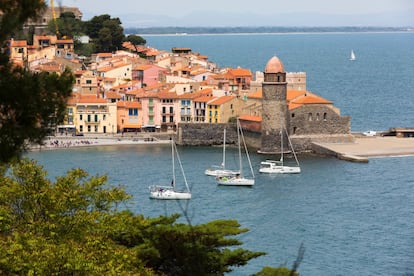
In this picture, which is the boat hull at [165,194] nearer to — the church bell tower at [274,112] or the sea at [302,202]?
the sea at [302,202]

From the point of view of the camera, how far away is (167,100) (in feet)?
161

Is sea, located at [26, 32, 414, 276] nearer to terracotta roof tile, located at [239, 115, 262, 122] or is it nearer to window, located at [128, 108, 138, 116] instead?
terracotta roof tile, located at [239, 115, 262, 122]

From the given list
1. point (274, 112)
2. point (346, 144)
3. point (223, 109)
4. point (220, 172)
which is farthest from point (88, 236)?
point (223, 109)

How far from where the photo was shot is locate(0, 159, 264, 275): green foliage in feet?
40.4

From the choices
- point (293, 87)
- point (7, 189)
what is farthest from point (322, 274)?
point (293, 87)

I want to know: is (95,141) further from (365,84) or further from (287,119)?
(365,84)

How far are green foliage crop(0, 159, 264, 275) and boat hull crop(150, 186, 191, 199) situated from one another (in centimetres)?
1536

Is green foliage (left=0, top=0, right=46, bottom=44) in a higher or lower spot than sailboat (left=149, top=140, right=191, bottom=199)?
higher

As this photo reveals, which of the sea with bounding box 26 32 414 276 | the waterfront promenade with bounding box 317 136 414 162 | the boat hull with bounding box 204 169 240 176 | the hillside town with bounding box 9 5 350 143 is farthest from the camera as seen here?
the hillside town with bounding box 9 5 350 143

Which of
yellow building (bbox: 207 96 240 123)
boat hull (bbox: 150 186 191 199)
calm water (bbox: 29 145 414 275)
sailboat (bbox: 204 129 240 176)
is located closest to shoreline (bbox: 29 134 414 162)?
calm water (bbox: 29 145 414 275)

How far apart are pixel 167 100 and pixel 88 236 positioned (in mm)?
35524

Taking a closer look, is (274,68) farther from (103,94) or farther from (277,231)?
(277,231)

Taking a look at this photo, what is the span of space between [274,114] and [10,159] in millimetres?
34321

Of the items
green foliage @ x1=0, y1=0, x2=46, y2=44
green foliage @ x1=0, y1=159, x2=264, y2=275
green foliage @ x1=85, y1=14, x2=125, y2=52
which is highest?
green foliage @ x1=85, y1=14, x2=125, y2=52
